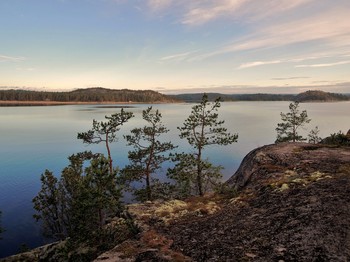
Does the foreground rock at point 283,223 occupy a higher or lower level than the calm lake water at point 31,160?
higher

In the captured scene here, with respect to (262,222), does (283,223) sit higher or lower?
higher

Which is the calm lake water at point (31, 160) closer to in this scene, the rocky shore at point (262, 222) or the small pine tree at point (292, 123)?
the small pine tree at point (292, 123)

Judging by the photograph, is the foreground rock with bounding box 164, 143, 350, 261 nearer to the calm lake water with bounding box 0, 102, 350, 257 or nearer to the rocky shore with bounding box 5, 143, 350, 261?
the rocky shore with bounding box 5, 143, 350, 261

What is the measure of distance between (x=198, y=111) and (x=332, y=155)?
14.1 m

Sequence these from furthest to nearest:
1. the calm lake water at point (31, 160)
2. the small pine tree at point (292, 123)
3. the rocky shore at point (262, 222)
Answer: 1. the small pine tree at point (292, 123)
2. the calm lake water at point (31, 160)
3. the rocky shore at point (262, 222)

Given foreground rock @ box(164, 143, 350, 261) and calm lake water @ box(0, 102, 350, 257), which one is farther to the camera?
calm lake water @ box(0, 102, 350, 257)

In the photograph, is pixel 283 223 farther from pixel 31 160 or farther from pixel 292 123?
pixel 31 160

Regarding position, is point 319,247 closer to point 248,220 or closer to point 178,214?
point 248,220

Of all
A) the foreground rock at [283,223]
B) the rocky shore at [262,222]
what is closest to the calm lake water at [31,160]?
the rocky shore at [262,222]

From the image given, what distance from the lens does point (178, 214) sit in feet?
54.6

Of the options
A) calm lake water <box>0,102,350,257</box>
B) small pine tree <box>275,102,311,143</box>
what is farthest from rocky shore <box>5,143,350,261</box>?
small pine tree <box>275,102,311,143</box>

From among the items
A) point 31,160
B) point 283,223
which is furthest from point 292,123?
point 31,160

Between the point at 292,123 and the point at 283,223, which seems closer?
the point at 283,223

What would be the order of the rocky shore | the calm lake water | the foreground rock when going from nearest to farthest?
the foreground rock
the rocky shore
the calm lake water
